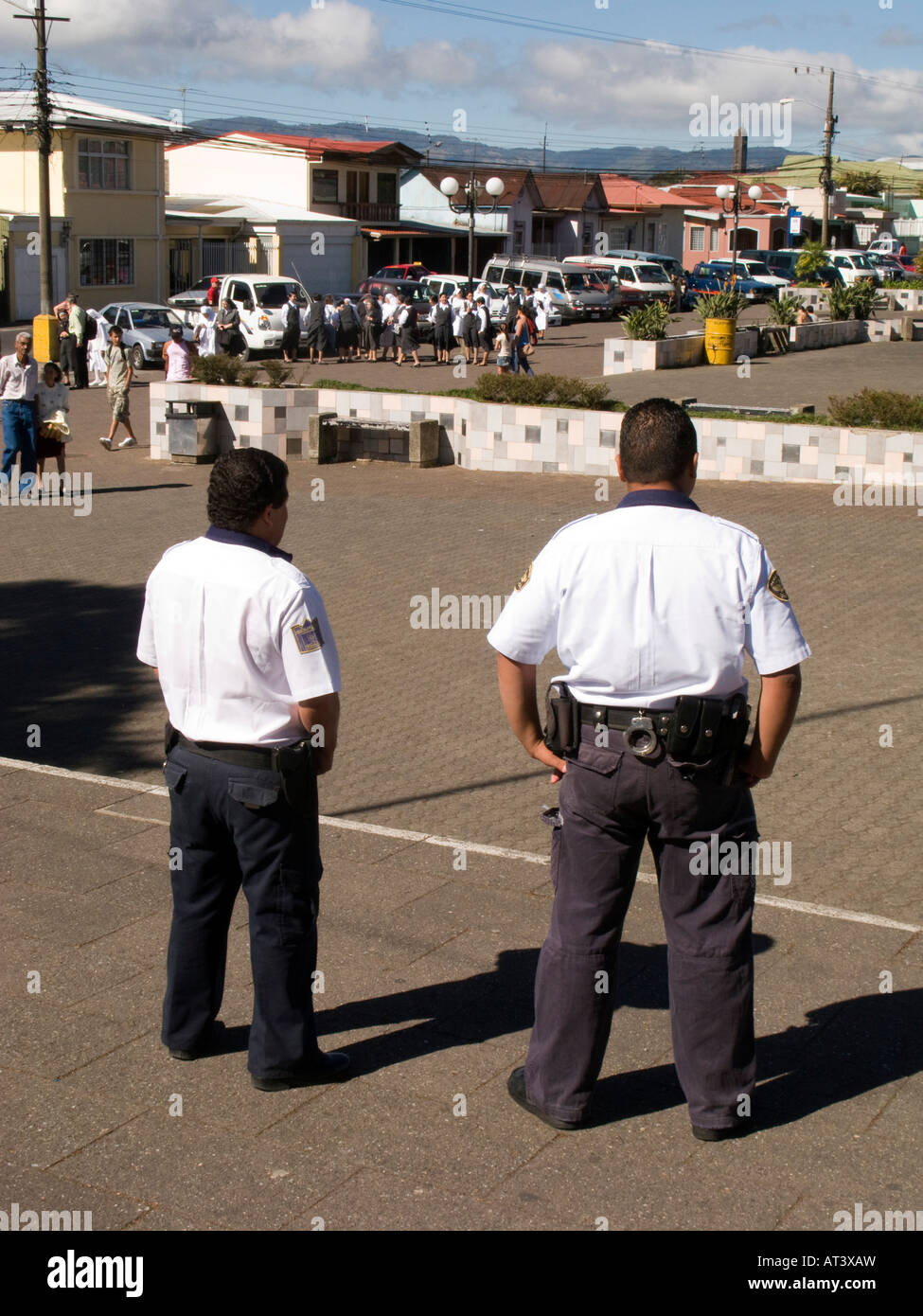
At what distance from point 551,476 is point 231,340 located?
1324 centimetres

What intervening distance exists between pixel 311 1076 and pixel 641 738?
4.47 ft

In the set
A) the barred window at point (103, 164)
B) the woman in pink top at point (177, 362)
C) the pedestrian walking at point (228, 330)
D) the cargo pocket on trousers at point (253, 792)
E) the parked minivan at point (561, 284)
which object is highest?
the barred window at point (103, 164)

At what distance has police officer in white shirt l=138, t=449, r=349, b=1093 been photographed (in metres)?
3.63

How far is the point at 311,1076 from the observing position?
395 cm

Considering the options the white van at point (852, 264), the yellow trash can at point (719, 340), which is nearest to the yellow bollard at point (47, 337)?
the yellow trash can at point (719, 340)

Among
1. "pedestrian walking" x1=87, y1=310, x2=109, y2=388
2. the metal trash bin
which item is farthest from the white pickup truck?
the metal trash bin

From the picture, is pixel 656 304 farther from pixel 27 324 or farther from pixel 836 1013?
pixel 836 1013

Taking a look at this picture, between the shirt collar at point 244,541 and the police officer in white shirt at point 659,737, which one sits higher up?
the shirt collar at point 244,541

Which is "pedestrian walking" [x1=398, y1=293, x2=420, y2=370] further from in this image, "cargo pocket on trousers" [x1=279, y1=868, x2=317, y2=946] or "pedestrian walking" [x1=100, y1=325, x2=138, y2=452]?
"cargo pocket on trousers" [x1=279, y1=868, x2=317, y2=946]

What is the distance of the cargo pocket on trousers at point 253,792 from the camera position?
367cm

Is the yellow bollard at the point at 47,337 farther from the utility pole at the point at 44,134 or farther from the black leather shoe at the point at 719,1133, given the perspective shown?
the black leather shoe at the point at 719,1133

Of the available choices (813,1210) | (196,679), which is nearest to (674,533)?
(196,679)

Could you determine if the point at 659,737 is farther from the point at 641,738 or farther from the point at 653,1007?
the point at 653,1007

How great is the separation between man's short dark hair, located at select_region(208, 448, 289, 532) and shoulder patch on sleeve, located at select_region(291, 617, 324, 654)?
0.30m
